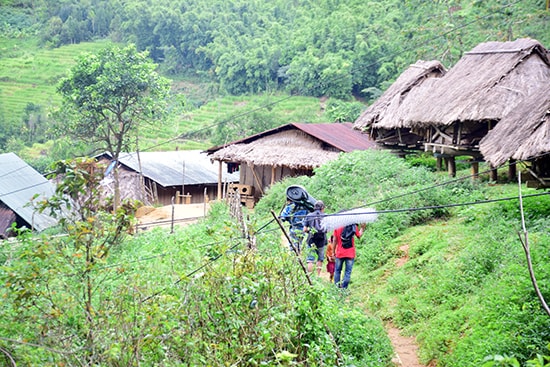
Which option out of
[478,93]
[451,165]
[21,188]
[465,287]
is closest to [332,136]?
[451,165]

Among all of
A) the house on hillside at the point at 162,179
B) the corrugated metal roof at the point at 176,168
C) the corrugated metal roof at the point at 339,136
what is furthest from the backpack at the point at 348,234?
the corrugated metal roof at the point at 176,168

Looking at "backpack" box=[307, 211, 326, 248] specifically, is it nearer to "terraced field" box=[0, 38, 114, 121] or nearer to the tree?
the tree

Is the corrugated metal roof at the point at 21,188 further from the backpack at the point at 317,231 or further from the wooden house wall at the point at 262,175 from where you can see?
the backpack at the point at 317,231

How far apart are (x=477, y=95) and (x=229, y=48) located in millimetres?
40086

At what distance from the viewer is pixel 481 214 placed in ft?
34.3

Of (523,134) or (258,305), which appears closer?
(258,305)

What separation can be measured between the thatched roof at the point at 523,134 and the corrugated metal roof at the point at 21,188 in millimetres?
14842

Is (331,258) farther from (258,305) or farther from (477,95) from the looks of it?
(477,95)

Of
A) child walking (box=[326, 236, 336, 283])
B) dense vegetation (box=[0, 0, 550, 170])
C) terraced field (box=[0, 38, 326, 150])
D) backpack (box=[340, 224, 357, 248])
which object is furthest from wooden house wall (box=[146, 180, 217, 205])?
backpack (box=[340, 224, 357, 248])

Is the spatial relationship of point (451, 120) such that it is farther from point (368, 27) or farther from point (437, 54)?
point (368, 27)

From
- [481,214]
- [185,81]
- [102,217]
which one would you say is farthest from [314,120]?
[102,217]

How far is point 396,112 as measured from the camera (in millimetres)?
16719

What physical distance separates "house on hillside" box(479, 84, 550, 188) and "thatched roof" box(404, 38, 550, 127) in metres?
1.83

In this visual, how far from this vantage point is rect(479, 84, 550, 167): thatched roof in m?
8.62
